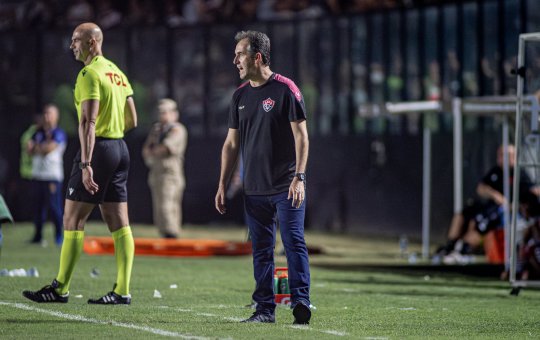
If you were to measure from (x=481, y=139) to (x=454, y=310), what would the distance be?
12.7m

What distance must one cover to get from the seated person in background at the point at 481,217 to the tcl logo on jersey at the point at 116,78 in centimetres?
768

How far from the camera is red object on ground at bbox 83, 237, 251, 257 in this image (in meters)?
19.1

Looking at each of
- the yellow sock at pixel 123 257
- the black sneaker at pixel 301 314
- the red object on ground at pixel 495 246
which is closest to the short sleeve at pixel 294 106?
the black sneaker at pixel 301 314

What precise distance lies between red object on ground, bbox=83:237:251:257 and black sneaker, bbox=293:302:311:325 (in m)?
9.26

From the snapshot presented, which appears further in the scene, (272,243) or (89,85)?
(89,85)

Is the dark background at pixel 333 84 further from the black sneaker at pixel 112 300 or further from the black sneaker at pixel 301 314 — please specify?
the black sneaker at pixel 301 314

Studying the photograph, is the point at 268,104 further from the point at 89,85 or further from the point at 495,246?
the point at 495,246

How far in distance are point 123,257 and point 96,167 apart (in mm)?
801

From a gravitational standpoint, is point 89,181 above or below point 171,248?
above

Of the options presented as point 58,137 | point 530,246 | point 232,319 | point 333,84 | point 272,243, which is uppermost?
point 333,84

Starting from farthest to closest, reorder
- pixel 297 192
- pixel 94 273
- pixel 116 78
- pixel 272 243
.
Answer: pixel 94 273
pixel 116 78
pixel 272 243
pixel 297 192

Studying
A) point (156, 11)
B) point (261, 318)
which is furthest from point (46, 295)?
point (156, 11)

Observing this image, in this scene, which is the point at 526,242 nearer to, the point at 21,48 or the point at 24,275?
the point at 24,275

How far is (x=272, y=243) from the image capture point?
395 inches
